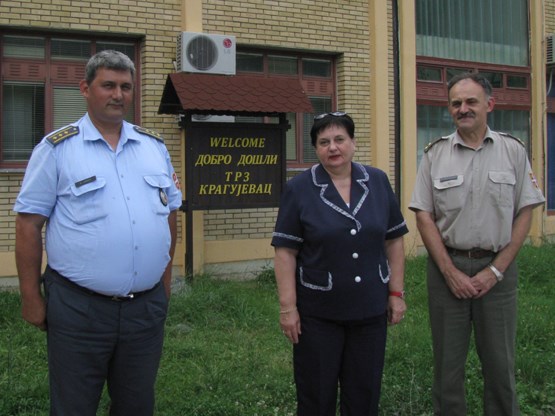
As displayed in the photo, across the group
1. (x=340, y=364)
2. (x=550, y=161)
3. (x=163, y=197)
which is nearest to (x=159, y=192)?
(x=163, y=197)

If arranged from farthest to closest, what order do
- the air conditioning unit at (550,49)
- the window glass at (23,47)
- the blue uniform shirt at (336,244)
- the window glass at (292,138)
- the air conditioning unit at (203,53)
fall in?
1. the air conditioning unit at (550,49)
2. the window glass at (292,138)
3. the air conditioning unit at (203,53)
4. the window glass at (23,47)
5. the blue uniform shirt at (336,244)

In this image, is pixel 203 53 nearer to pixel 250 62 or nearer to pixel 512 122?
pixel 250 62

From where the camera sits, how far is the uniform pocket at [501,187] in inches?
145

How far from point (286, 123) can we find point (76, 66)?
251cm

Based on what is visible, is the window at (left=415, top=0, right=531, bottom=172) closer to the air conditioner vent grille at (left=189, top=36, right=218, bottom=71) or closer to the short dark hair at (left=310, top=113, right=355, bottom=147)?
the air conditioner vent grille at (left=189, top=36, right=218, bottom=71)

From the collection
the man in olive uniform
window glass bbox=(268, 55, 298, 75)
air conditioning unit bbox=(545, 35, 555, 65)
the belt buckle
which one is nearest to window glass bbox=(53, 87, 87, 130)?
window glass bbox=(268, 55, 298, 75)

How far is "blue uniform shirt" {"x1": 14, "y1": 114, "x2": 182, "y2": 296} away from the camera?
2824 millimetres

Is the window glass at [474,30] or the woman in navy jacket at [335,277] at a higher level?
the window glass at [474,30]

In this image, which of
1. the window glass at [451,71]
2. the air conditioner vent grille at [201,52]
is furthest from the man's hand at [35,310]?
the window glass at [451,71]

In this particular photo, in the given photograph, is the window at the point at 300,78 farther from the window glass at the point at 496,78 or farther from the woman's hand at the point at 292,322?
the woman's hand at the point at 292,322

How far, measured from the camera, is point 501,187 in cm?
369

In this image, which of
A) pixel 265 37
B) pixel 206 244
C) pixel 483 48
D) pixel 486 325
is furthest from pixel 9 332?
pixel 483 48

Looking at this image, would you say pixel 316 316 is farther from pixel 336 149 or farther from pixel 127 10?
pixel 127 10

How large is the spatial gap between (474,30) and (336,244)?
8568 mm
